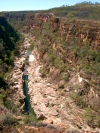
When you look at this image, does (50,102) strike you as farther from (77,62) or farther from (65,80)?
(77,62)

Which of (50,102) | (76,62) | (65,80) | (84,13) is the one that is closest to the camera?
(50,102)

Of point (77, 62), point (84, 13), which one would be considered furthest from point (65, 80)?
point (84, 13)

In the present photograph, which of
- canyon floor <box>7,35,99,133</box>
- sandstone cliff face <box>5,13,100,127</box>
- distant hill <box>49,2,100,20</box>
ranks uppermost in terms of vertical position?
distant hill <box>49,2,100,20</box>

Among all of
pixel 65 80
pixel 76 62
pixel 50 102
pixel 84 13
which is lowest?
pixel 50 102

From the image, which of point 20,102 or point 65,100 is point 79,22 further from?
point 20,102

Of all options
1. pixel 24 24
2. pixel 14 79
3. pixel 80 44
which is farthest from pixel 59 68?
pixel 24 24

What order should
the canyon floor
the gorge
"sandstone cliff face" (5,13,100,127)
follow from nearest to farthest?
the canyon floor < the gorge < "sandstone cliff face" (5,13,100,127)

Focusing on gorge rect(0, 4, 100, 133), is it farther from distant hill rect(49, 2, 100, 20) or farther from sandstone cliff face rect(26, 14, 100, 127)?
distant hill rect(49, 2, 100, 20)

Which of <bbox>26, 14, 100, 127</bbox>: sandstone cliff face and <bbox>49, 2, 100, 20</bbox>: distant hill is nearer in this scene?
<bbox>26, 14, 100, 127</bbox>: sandstone cliff face

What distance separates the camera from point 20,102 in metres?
30.4

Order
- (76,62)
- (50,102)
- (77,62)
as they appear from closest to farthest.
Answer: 1. (50,102)
2. (77,62)
3. (76,62)

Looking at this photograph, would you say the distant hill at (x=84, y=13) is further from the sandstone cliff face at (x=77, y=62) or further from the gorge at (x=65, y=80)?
the sandstone cliff face at (x=77, y=62)

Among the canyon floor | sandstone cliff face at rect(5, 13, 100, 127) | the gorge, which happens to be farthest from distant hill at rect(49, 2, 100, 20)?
the canyon floor

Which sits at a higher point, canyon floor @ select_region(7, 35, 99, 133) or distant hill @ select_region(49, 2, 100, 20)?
distant hill @ select_region(49, 2, 100, 20)
